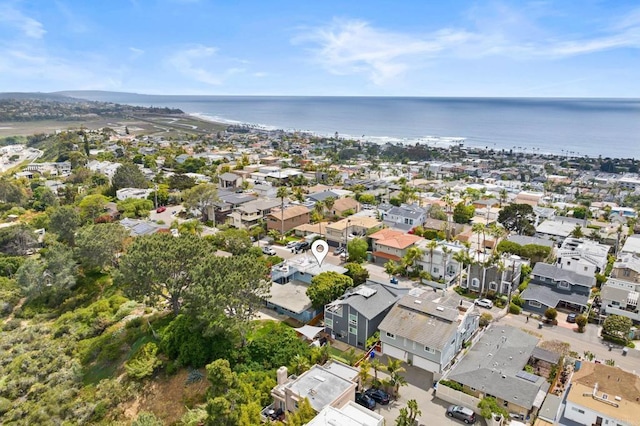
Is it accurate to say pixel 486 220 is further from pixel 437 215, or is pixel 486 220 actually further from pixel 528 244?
pixel 528 244

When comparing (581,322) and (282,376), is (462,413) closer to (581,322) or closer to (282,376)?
(282,376)

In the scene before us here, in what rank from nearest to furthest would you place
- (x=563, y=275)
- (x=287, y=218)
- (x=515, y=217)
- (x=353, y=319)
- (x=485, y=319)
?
(x=353, y=319) < (x=485, y=319) < (x=563, y=275) < (x=287, y=218) < (x=515, y=217)

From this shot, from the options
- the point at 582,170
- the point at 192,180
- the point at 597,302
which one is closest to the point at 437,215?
the point at 597,302

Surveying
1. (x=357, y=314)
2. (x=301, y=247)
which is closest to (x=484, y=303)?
(x=357, y=314)

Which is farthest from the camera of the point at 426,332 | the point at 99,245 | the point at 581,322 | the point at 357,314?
the point at 99,245

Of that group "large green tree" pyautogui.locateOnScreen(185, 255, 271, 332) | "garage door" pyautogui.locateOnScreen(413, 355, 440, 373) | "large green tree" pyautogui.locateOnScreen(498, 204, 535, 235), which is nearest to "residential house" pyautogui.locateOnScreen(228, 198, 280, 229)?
"large green tree" pyautogui.locateOnScreen(185, 255, 271, 332)

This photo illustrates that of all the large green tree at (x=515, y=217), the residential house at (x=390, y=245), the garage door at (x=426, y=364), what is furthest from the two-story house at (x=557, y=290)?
the large green tree at (x=515, y=217)
